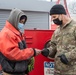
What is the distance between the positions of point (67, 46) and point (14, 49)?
78 centimetres

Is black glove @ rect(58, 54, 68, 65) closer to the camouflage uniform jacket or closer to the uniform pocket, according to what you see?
the camouflage uniform jacket

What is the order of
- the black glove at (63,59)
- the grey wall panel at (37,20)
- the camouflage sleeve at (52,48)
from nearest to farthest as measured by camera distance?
the black glove at (63,59) < the camouflage sleeve at (52,48) < the grey wall panel at (37,20)

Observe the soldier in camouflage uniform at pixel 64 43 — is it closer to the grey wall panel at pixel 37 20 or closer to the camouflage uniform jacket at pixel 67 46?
the camouflage uniform jacket at pixel 67 46

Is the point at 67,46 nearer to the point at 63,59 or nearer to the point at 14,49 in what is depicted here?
the point at 63,59

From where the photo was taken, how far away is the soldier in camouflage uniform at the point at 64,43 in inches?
139

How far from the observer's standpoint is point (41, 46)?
4.38 metres

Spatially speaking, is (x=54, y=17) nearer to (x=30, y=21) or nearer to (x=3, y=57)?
(x=3, y=57)

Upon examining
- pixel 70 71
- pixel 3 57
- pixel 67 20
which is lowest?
pixel 70 71

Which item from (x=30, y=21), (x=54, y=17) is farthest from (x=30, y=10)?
(x=54, y=17)

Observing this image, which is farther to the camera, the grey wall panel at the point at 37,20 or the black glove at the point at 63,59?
the grey wall panel at the point at 37,20

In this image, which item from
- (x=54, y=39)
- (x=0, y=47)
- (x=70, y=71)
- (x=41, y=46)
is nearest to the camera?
(x=0, y=47)

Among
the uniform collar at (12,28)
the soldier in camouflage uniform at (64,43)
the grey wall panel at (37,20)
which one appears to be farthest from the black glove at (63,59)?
the grey wall panel at (37,20)

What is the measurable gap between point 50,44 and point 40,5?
717cm

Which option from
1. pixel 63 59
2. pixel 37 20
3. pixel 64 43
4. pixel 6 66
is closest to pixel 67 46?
pixel 64 43
